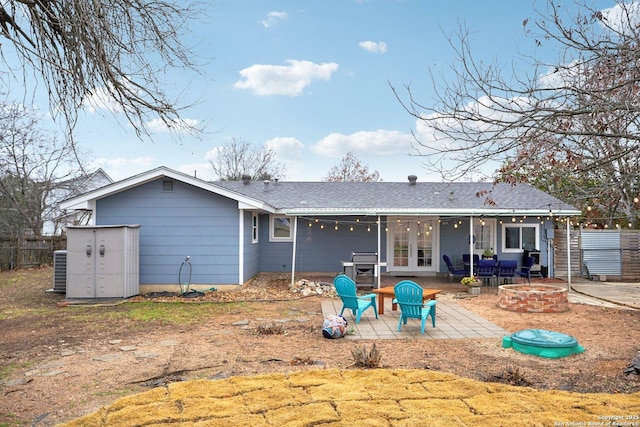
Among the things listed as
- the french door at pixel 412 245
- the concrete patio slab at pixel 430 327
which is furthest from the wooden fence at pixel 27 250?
the concrete patio slab at pixel 430 327

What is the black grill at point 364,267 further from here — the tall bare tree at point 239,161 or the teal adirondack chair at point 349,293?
the tall bare tree at point 239,161

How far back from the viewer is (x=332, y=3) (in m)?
7.48

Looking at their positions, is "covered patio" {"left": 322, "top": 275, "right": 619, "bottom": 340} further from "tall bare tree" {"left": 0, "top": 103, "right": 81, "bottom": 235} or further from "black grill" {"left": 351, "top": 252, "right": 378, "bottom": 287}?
"tall bare tree" {"left": 0, "top": 103, "right": 81, "bottom": 235}

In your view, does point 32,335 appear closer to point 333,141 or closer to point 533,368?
point 533,368

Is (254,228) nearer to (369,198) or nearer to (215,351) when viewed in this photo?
(369,198)

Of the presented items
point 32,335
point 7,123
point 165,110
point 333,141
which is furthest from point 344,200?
point 333,141

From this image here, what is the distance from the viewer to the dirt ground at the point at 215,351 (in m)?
4.96

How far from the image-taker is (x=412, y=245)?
1606 cm

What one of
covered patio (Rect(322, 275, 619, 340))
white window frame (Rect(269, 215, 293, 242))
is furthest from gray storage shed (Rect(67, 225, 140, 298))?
white window frame (Rect(269, 215, 293, 242))

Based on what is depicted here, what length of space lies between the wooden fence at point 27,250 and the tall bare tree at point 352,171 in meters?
20.5

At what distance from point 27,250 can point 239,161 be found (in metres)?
17.9

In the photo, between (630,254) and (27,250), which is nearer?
(630,254)

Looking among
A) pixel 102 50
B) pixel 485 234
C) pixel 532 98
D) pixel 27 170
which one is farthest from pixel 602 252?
pixel 27 170

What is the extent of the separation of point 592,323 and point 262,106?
11227mm
